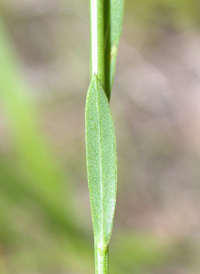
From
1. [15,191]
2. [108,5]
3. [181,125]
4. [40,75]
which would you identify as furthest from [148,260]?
[108,5]

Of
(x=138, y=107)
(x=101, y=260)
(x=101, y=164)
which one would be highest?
(x=138, y=107)

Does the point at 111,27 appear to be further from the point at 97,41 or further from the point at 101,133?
the point at 101,133

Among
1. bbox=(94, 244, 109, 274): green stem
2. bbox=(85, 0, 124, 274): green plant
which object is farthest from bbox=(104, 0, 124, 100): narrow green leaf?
bbox=(94, 244, 109, 274): green stem

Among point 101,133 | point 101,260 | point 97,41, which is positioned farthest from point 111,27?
point 101,260

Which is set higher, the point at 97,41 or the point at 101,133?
the point at 97,41

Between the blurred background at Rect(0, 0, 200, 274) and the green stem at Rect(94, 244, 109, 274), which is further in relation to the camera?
the blurred background at Rect(0, 0, 200, 274)

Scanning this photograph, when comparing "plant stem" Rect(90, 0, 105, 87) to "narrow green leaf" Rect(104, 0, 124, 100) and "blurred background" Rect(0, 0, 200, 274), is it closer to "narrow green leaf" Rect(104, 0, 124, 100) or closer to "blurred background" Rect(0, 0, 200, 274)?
"narrow green leaf" Rect(104, 0, 124, 100)

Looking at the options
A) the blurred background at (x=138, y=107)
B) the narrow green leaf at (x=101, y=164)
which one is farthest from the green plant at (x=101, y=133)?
the blurred background at (x=138, y=107)

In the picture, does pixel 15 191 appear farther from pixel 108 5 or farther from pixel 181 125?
pixel 108 5
